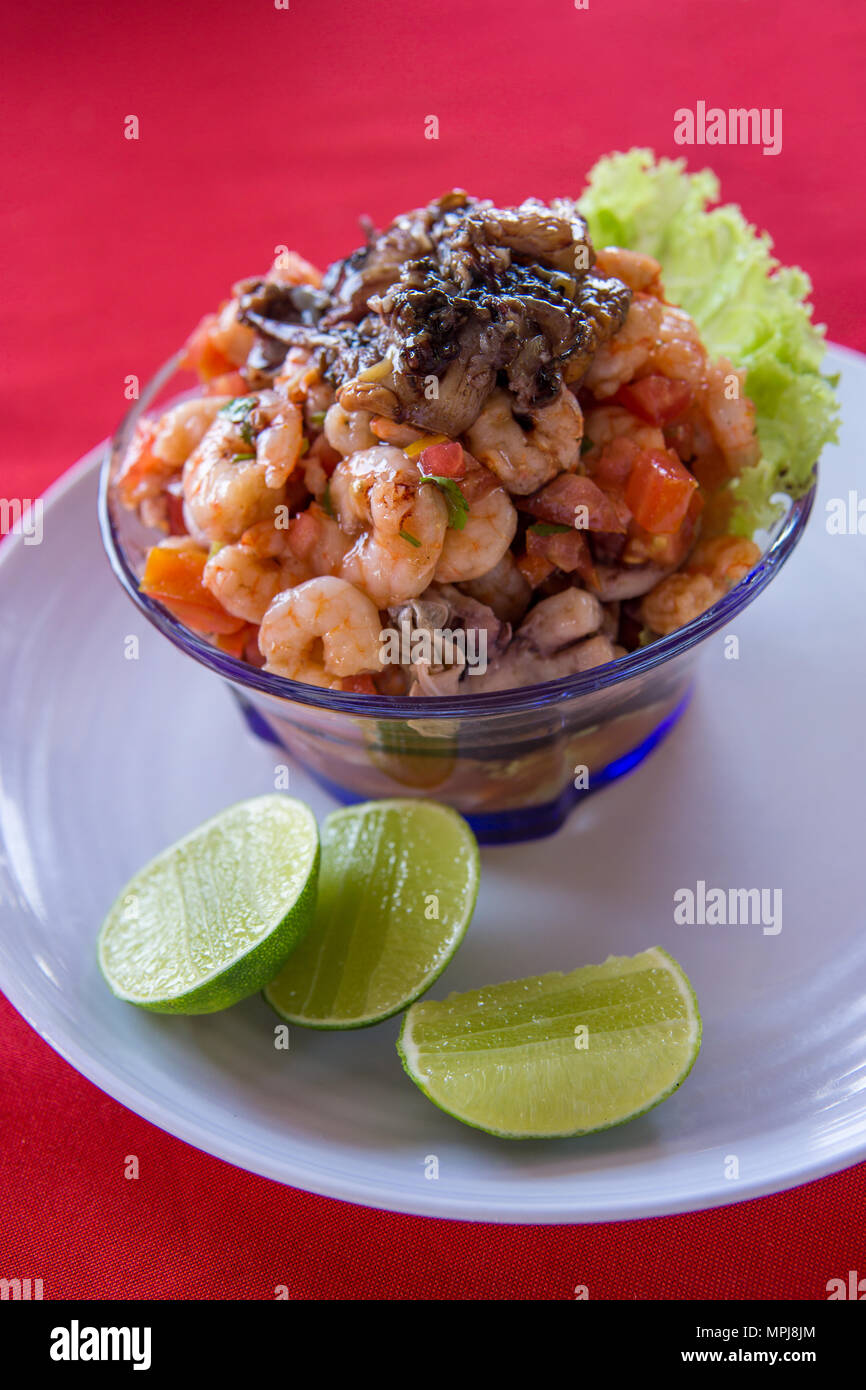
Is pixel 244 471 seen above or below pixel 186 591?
above

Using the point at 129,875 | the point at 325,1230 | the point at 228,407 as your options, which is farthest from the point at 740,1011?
the point at 228,407

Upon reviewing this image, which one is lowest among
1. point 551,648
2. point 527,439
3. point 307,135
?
point 551,648

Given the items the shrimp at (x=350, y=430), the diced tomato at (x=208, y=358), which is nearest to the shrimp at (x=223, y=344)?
the diced tomato at (x=208, y=358)

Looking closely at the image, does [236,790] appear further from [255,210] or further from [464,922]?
[255,210]

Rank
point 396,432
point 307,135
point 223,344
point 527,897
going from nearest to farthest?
point 396,432 < point 527,897 < point 223,344 < point 307,135

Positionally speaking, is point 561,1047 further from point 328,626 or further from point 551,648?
point 328,626

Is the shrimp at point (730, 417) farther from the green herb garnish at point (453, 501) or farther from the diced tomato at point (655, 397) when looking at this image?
the green herb garnish at point (453, 501)

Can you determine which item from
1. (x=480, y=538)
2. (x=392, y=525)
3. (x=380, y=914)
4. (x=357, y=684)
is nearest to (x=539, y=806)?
(x=380, y=914)
